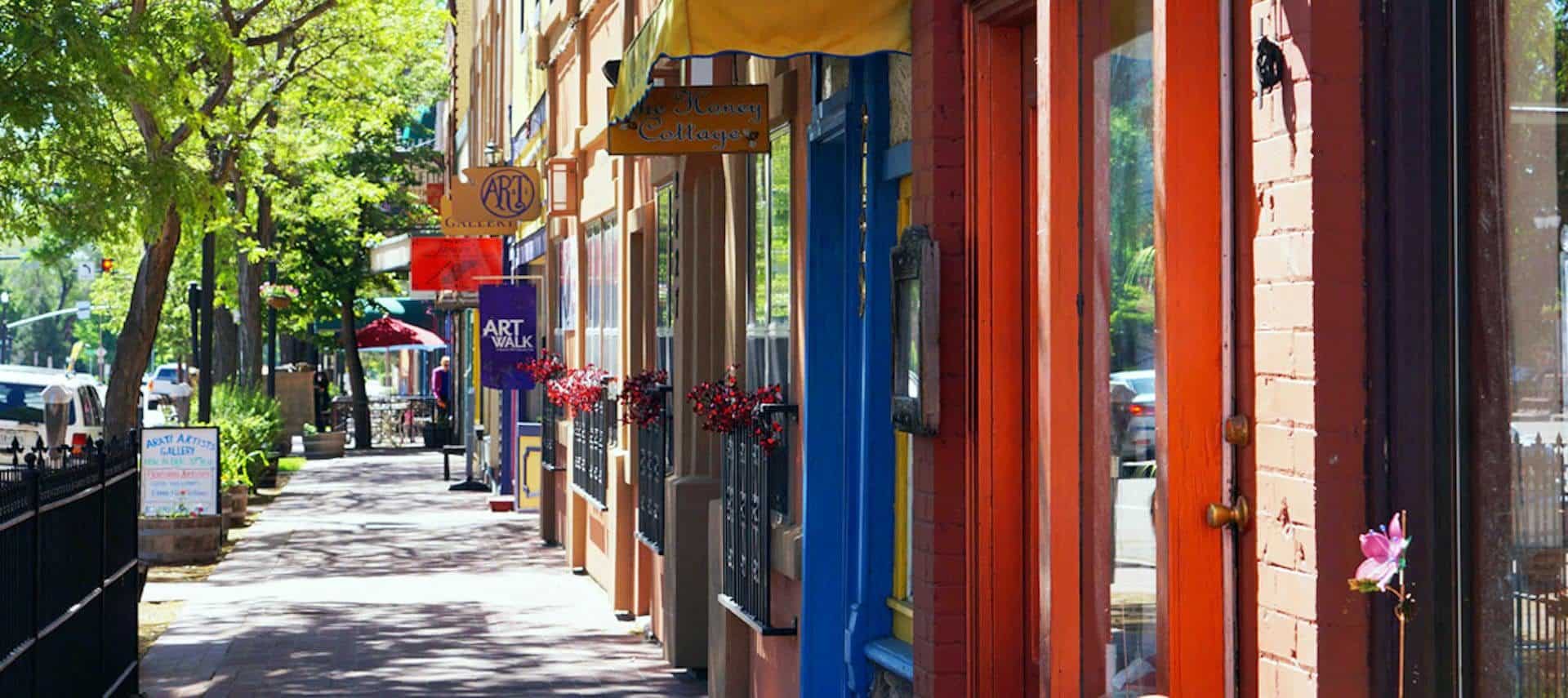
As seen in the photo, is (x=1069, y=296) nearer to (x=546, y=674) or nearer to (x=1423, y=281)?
(x=1423, y=281)

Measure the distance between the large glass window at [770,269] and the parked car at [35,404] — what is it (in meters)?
16.7

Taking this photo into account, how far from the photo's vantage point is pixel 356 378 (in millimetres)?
44875

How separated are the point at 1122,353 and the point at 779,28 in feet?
7.35

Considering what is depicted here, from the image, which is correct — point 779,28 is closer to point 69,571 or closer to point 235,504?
point 69,571

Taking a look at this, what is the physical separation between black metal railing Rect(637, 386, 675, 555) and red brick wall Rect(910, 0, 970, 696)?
6.19 metres

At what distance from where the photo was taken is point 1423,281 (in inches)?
150

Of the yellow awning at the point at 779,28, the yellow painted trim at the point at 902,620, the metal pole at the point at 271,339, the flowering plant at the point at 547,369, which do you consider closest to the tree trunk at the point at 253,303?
the metal pole at the point at 271,339

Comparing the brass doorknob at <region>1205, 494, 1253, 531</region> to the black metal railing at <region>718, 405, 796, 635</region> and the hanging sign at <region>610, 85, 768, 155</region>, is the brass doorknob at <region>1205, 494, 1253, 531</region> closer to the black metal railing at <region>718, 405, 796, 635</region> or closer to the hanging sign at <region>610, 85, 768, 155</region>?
the black metal railing at <region>718, 405, 796, 635</region>

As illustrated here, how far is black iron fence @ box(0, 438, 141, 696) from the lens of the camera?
769 centimetres

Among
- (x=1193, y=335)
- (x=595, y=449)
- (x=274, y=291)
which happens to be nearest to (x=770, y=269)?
(x=1193, y=335)

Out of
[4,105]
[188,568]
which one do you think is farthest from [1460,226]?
[188,568]

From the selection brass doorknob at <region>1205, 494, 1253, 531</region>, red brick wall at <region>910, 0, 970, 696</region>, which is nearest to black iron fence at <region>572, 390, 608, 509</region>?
red brick wall at <region>910, 0, 970, 696</region>

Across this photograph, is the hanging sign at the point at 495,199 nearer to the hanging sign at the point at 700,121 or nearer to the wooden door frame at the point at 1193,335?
the hanging sign at the point at 700,121

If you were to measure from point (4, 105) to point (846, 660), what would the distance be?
744 cm
